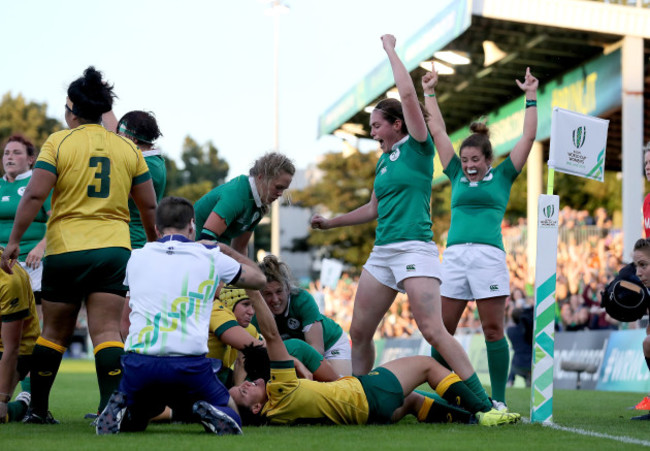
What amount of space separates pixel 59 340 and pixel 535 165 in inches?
719

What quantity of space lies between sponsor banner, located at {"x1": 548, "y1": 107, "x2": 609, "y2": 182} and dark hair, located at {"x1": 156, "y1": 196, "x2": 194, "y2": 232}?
8.22 feet

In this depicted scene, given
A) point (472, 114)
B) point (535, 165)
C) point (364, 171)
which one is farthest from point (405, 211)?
point (364, 171)

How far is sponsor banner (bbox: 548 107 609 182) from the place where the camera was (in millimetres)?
6258

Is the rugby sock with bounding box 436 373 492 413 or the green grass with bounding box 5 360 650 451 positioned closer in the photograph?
the green grass with bounding box 5 360 650 451

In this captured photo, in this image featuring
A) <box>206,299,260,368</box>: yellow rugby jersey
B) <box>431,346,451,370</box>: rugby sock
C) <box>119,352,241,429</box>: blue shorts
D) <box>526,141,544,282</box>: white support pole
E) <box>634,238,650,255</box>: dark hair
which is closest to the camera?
<box>119,352,241,429</box>: blue shorts

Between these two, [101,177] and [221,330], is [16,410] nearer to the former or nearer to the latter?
[221,330]

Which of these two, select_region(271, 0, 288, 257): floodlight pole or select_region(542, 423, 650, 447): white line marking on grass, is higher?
select_region(271, 0, 288, 257): floodlight pole

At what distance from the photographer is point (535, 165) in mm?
22734

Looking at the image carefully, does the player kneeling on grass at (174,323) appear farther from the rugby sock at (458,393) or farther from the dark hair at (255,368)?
the rugby sock at (458,393)

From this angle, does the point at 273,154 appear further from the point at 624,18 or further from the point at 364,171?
the point at 364,171

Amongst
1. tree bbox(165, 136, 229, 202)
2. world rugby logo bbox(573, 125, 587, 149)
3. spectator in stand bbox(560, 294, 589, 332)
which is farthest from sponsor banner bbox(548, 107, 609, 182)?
tree bbox(165, 136, 229, 202)

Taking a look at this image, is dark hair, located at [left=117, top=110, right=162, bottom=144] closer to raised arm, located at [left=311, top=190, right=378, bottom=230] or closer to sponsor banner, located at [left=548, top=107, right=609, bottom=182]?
raised arm, located at [left=311, top=190, right=378, bottom=230]

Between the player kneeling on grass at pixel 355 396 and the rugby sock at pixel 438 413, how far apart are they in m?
0.19

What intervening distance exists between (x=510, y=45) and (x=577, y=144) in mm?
13289
